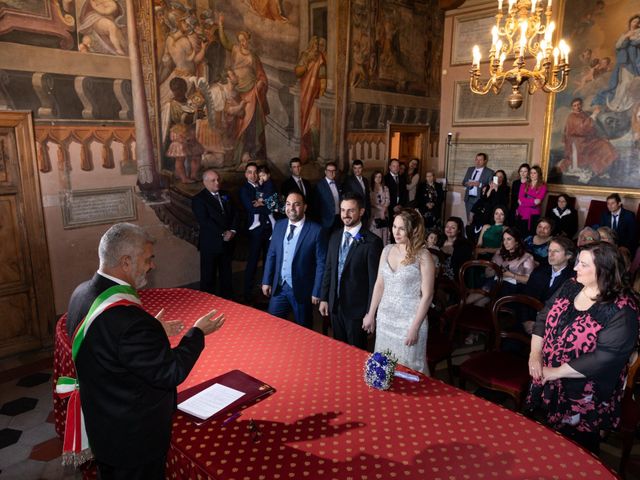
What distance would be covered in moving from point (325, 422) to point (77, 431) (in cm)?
112

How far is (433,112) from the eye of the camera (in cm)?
1152

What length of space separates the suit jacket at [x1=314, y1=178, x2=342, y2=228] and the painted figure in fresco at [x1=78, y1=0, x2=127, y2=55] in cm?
381

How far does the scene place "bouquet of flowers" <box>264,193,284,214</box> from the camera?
7117 mm

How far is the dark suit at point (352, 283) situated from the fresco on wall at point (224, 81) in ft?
11.8

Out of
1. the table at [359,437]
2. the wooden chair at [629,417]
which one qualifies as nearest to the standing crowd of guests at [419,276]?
the wooden chair at [629,417]

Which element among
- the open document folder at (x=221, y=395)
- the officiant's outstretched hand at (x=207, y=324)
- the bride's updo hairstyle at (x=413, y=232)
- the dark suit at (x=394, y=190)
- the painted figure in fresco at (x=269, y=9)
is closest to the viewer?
the officiant's outstretched hand at (x=207, y=324)

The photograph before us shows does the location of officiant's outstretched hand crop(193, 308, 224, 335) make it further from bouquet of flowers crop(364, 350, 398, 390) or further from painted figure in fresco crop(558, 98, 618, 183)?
painted figure in fresco crop(558, 98, 618, 183)

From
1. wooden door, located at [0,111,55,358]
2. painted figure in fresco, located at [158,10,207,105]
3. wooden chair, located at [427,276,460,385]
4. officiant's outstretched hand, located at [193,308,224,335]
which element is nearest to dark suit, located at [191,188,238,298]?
painted figure in fresco, located at [158,10,207,105]

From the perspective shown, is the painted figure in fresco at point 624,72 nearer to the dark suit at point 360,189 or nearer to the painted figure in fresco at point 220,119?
the dark suit at point 360,189

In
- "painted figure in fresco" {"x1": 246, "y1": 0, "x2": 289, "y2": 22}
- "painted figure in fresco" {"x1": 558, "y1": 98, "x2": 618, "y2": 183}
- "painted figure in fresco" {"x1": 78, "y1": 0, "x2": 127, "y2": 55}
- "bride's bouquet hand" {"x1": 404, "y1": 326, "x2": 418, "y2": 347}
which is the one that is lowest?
"bride's bouquet hand" {"x1": 404, "y1": 326, "x2": 418, "y2": 347}

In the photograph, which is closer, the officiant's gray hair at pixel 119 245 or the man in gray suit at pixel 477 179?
the officiant's gray hair at pixel 119 245

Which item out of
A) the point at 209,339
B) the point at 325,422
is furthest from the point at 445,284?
the point at 325,422

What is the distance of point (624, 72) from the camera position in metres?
8.87

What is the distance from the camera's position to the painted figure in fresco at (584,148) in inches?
366
